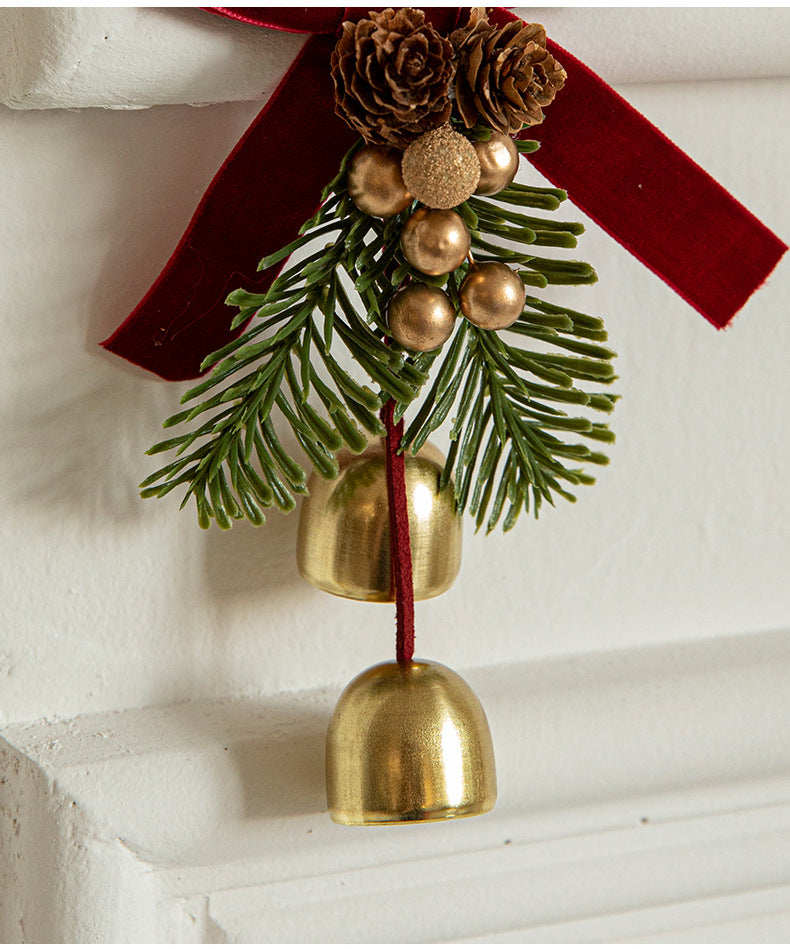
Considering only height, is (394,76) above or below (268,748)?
above

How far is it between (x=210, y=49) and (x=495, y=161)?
0.33ft

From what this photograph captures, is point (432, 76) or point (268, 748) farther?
point (268, 748)

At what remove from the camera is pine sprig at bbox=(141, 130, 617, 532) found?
0.32m

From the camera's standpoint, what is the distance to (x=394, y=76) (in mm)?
289

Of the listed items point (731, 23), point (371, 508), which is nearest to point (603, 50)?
point (731, 23)

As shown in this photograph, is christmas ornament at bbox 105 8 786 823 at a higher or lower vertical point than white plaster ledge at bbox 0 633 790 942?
higher

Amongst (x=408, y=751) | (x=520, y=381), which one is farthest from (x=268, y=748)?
(x=520, y=381)

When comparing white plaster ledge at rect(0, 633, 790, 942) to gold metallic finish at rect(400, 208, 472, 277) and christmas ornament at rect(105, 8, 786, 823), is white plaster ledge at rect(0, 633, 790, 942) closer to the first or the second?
christmas ornament at rect(105, 8, 786, 823)

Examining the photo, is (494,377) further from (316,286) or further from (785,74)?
(785,74)

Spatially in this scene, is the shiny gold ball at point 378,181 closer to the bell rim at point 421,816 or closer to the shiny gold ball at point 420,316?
the shiny gold ball at point 420,316

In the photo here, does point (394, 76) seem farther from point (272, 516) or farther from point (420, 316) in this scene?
point (272, 516)

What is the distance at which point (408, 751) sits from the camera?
349 mm

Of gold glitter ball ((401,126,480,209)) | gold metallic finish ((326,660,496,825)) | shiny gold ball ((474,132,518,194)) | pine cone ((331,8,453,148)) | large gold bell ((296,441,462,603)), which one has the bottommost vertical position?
gold metallic finish ((326,660,496,825))

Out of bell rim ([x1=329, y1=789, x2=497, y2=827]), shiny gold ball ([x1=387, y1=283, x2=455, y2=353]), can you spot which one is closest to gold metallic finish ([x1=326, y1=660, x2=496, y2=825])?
bell rim ([x1=329, y1=789, x2=497, y2=827])
